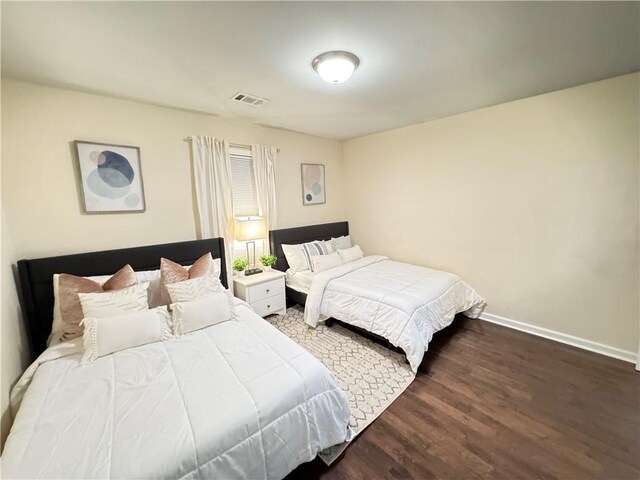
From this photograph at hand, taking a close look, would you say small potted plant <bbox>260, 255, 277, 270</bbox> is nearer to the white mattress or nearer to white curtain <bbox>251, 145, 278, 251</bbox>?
the white mattress

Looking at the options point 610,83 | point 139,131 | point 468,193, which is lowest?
point 468,193

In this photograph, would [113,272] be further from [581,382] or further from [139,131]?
[581,382]

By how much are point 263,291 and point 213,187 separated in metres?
1.36

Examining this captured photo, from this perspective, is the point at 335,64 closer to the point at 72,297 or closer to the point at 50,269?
the point at 72,297

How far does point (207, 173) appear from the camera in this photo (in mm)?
2918

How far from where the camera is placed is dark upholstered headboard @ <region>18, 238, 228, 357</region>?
6.40ft

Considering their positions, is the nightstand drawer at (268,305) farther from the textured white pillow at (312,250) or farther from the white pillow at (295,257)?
the textured white pillow at (312,250)

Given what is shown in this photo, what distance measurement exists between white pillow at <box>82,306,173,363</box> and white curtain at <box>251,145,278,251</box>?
1897 millimetres

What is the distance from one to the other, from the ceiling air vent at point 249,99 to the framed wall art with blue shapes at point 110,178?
1100mm

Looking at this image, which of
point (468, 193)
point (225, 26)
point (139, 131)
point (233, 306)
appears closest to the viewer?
point (225, 26)

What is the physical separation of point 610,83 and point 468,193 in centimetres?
140

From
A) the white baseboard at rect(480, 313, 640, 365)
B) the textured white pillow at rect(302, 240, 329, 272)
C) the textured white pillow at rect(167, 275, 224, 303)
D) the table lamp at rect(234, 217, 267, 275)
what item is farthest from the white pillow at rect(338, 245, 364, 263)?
the textured white pillow at rect(167, 275, 224, 303)

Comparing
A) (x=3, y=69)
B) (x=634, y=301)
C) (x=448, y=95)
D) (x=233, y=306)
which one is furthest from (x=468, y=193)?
(x=3, y=69)

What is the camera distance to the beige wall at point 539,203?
7.45 ft
